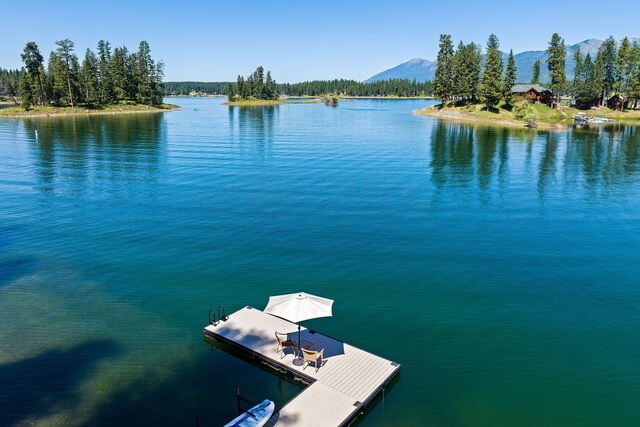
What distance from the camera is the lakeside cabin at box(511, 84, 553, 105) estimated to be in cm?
15191

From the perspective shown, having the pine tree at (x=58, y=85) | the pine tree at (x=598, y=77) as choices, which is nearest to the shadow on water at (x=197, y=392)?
the pine tree at (x=58, y=85)

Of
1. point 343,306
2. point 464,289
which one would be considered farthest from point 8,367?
point 464,289

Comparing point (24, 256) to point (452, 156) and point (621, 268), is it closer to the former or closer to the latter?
point (621, 268)

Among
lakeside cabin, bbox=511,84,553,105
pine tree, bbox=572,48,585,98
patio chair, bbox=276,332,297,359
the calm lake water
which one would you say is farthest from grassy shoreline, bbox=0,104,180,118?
pine tree, bbox=572,48,585,98

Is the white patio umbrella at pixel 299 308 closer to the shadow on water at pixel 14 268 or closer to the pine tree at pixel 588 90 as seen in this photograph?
the shadow on water at pixel 14 268

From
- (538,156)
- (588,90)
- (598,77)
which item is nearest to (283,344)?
(538,156)

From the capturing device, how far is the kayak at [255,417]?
15.0 m

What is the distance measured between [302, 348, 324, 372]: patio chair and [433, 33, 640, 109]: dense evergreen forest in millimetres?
138567

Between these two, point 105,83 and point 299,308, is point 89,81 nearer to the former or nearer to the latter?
point 105,83

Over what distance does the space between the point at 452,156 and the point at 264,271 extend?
54.7 metres

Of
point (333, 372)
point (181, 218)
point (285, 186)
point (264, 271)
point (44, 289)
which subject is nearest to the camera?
point (333, 372)

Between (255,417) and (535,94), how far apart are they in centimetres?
16464

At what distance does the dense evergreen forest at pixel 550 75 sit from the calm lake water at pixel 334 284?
90.5m

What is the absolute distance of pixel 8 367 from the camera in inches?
758
